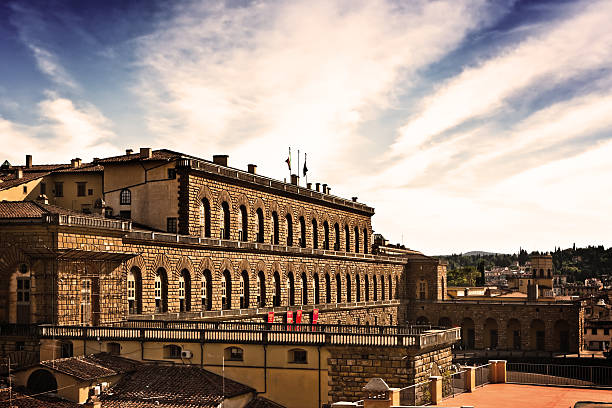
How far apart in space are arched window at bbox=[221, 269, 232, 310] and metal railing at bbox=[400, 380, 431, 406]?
22.3m

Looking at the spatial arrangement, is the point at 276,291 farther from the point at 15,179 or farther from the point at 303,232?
the point at 15,179

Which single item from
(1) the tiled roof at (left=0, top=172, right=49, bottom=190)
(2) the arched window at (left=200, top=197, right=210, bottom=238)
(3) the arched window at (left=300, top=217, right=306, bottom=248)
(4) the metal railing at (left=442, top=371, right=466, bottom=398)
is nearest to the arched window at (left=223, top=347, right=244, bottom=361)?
(4) the metal railing at (left=442, top=371, right=466, bottom=398)

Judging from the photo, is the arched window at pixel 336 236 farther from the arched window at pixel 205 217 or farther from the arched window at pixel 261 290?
the arched window at pixel 205 217

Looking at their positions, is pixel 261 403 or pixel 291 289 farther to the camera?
pixel 291 289

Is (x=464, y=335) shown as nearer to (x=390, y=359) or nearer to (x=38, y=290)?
(x=390, y=359)

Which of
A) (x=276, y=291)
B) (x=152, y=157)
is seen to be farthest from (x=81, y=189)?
(x=276, y=291)

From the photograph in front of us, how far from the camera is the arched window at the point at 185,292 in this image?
5017 cm

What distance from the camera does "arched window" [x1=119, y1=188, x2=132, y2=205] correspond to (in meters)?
53.2

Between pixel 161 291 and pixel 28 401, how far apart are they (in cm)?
1345

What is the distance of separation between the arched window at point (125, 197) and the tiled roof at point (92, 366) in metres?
15.3

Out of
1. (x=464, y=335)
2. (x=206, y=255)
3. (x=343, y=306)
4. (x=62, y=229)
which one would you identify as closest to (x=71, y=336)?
(x=62, y=229)

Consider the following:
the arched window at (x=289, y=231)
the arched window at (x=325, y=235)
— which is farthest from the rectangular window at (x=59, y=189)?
the arched window at (x=325, y=235)

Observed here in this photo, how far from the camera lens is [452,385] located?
36.3m

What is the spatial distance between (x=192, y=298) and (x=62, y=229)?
13594 mm
